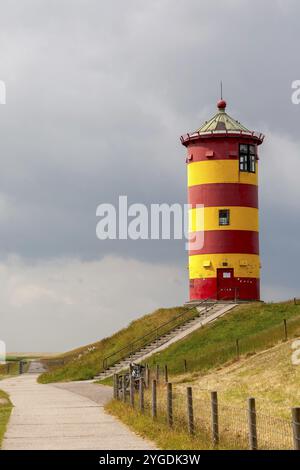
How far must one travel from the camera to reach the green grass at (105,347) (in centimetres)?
5541

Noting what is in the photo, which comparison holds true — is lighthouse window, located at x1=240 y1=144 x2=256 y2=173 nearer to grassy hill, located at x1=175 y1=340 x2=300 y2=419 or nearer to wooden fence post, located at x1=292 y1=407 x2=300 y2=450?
grassy hill, located at x1=175 y1=340 x2=300 y2=419

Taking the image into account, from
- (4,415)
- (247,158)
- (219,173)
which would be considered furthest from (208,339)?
(4,415)

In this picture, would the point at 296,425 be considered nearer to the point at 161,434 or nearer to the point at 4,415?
the point at 161,434

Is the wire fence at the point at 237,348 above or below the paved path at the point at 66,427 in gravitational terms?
above

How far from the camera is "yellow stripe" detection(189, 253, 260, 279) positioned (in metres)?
58.6

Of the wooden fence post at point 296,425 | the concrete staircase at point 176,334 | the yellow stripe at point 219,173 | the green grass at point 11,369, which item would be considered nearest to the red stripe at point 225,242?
the yellow stripe at point 219,173

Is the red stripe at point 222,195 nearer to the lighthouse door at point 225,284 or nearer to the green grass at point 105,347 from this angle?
the lighthouse door at point 225,284

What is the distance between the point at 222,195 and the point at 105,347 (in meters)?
13.3

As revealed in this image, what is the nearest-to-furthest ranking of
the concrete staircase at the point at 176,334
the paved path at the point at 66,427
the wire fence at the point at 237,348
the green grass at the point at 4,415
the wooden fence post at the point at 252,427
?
the wooden fence post at the point at 252,427, the paved path at the point at 66,427, the green grass at the point at 4,415, the wire fence at the point at 237,348, the concrete staircase at the point at 176,334

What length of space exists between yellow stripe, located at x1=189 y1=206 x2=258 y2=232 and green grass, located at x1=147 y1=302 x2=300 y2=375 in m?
5.51

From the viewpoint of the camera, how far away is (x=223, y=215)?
58.8m

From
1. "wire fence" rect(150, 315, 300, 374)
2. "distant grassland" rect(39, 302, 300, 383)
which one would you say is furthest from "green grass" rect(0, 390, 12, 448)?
"distant grassland" rect(39, 302, 300, 383)
